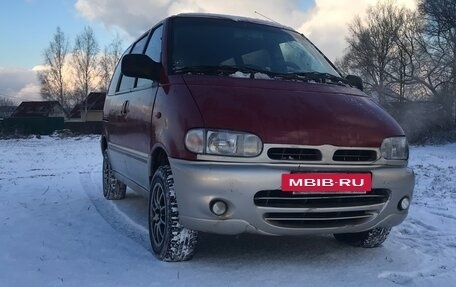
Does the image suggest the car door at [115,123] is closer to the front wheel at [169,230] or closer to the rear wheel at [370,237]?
the front wheel at [169,230]

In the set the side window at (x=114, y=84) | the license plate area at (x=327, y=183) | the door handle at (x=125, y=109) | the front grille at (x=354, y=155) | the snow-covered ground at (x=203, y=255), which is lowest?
the snow-covered ground at (x=203, y=255)

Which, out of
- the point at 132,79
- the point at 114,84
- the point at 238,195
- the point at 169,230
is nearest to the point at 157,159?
the point at 169,230

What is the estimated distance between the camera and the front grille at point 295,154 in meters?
3.33

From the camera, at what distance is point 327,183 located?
3.37 metres

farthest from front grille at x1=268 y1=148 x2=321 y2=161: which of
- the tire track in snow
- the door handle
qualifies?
the door handle

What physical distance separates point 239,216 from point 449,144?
22.3m

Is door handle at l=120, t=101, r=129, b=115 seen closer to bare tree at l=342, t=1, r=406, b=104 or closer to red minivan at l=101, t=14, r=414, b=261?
red minivan at l=101, t=14, r=414, b=261

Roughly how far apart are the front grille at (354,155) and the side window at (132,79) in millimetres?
2625

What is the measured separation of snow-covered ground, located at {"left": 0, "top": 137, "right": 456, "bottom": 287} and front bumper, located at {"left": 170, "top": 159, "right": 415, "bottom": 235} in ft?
1.12

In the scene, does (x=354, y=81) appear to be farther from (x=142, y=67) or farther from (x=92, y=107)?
(x=92, y=107)

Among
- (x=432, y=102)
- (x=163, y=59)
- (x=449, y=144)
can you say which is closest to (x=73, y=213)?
(x=163, y=59)

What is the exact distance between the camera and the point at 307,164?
335 cm

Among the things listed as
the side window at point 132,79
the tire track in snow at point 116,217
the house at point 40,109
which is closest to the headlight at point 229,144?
the tire track in snow at point 116,217

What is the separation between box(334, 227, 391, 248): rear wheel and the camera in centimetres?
409
